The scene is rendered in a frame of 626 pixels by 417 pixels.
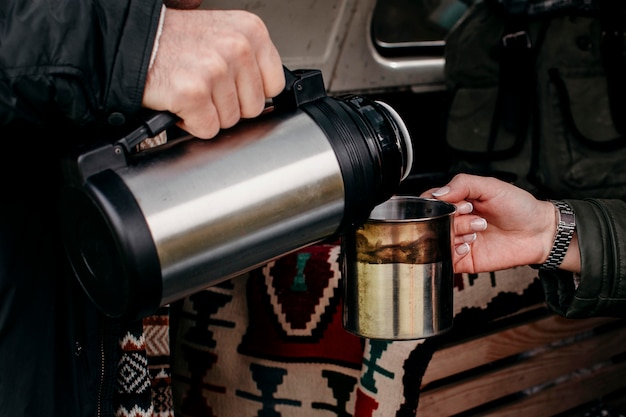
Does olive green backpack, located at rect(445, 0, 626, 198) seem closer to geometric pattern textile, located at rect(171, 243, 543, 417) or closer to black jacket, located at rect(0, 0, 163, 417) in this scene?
geometric pattern textile, located at rect(171, 243, 543, 417)

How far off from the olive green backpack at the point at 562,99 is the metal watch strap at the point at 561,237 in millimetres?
667

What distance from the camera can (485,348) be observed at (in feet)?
6.96

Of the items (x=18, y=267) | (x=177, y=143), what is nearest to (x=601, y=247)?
(x=177, y=143)

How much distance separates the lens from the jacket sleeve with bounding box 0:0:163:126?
94cm

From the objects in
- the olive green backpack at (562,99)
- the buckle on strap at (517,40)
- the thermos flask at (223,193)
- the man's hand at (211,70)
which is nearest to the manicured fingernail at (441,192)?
the thermos flask at (223,193)

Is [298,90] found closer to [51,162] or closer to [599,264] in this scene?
[51,162]

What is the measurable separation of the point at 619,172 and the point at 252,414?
4.72 ft

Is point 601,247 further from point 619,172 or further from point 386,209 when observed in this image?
point 619,172

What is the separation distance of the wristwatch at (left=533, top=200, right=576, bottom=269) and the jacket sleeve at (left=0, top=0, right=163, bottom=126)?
1096 mm

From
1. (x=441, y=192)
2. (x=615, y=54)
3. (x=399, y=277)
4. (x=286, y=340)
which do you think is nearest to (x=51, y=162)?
(x=399, y=277)

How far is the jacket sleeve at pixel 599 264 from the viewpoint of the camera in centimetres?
164

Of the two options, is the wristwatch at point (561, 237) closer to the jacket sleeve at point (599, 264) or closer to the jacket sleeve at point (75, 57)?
the jacket sleeve at point (599, 264)

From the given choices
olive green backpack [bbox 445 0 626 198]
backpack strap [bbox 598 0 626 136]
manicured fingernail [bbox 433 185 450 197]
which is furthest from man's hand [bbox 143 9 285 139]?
backpack strap [bbox 598 0 626 136]

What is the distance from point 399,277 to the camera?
1231 millimetres
